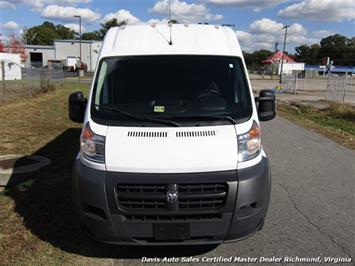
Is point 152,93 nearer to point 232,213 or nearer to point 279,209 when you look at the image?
point 232,213

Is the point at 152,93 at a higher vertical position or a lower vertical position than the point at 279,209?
higher

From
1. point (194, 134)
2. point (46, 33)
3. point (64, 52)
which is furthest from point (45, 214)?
point (46, 33)

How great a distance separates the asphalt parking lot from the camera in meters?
4.30

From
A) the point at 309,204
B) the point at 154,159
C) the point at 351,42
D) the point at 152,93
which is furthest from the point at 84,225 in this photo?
the point at 351,42

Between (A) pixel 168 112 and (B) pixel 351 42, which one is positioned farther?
(B) pixel 351 42

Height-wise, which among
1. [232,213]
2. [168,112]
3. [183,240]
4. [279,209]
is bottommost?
[279,209]

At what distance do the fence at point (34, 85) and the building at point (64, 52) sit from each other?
4962cm

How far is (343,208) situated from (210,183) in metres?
2.82

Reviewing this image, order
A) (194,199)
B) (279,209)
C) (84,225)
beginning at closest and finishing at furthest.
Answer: (194,199) → (84,225) → (279,209)

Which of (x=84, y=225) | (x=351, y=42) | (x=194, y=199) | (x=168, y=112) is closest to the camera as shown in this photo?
(x=194, y=199)

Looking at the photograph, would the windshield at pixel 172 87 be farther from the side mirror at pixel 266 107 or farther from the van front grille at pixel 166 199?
the van front grille at pixel 166 199

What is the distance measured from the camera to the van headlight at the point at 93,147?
153 inches

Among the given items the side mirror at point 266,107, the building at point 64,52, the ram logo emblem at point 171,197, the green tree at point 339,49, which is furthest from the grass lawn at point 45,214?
the green tree at point 339,49

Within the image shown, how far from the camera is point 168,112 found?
4.30 meters
